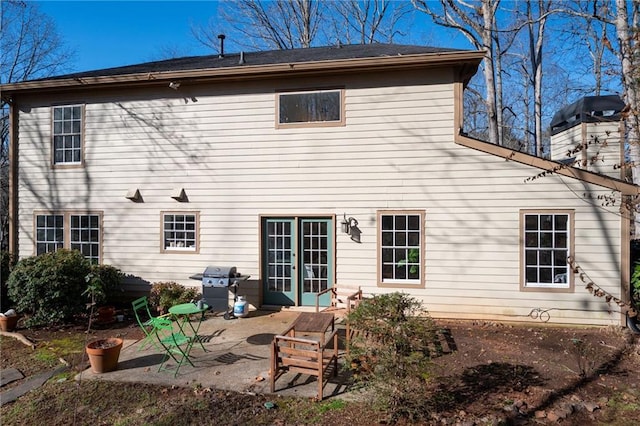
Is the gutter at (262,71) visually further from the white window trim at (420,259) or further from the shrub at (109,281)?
the shrub at (109,281)

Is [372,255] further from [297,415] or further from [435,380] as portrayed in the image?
[297,415]

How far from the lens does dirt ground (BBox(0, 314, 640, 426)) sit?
387 centimetres

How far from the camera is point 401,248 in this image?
762 cm

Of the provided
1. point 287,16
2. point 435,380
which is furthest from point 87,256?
point 287,16

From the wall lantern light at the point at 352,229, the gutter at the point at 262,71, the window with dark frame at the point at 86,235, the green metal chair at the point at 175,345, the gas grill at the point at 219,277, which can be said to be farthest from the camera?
the window with dark frame at the point at 86,235

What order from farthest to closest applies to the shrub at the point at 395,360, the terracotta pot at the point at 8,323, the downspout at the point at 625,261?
the terracotta pot at the point at 8,323 < the downspout at the point at 625,261 < the shrub at the point at 395,360

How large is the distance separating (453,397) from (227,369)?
295cm

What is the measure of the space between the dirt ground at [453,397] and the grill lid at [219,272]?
257 cm

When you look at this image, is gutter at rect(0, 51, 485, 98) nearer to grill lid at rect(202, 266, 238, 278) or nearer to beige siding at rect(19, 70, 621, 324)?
beige siding at rect(19, 70, 621, 324)

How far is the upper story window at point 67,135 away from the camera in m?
9.00

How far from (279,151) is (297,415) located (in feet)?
18.0

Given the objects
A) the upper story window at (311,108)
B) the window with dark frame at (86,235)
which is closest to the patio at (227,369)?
the window with dark frame at (86,235)

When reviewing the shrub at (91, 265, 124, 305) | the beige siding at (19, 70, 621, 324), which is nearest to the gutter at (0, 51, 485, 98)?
the beige siding at (19, 70, 621, 324)

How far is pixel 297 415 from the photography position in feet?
12.9
